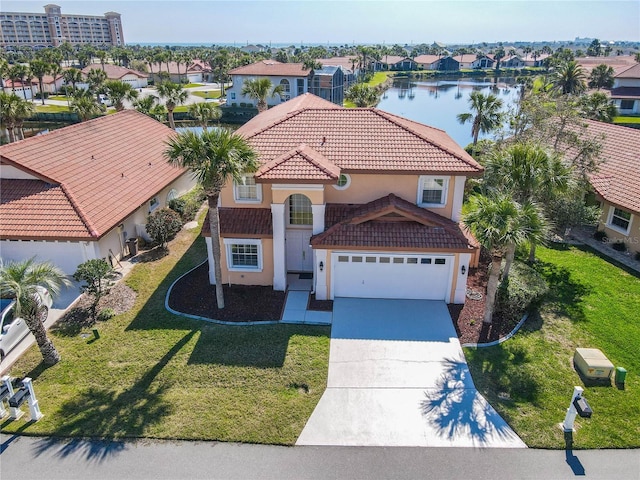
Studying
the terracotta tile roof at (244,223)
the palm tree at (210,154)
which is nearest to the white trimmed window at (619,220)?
the terracotta tile roof at (244,223)

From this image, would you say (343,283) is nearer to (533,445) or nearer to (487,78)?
(533,445)

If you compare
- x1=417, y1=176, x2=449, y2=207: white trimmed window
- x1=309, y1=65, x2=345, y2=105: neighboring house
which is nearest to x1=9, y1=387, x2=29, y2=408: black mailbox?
x1=417, y1=176, x2=449, y2=207: white trimmed window

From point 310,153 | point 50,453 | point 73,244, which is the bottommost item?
point 50,453

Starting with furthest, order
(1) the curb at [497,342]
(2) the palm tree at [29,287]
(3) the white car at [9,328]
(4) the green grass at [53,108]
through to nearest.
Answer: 1. (4) the green grass at [53,108]
2. (1) the curb at [497,342]
3. (3) the white car at [9,328]
4. (2) the palm tree at [29,287]

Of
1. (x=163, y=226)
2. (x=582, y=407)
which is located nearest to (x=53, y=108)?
(x=163, y=226)

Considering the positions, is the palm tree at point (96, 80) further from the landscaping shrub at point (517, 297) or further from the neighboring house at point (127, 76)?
the landscaping shrub at point (517, 297)

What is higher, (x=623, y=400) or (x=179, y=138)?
(x=179, y=138)

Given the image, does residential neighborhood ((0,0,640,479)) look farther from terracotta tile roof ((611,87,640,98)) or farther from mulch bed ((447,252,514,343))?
terracotta tile roof ((611,87,640,98))

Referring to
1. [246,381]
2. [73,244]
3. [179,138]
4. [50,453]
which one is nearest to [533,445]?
[246,381]
